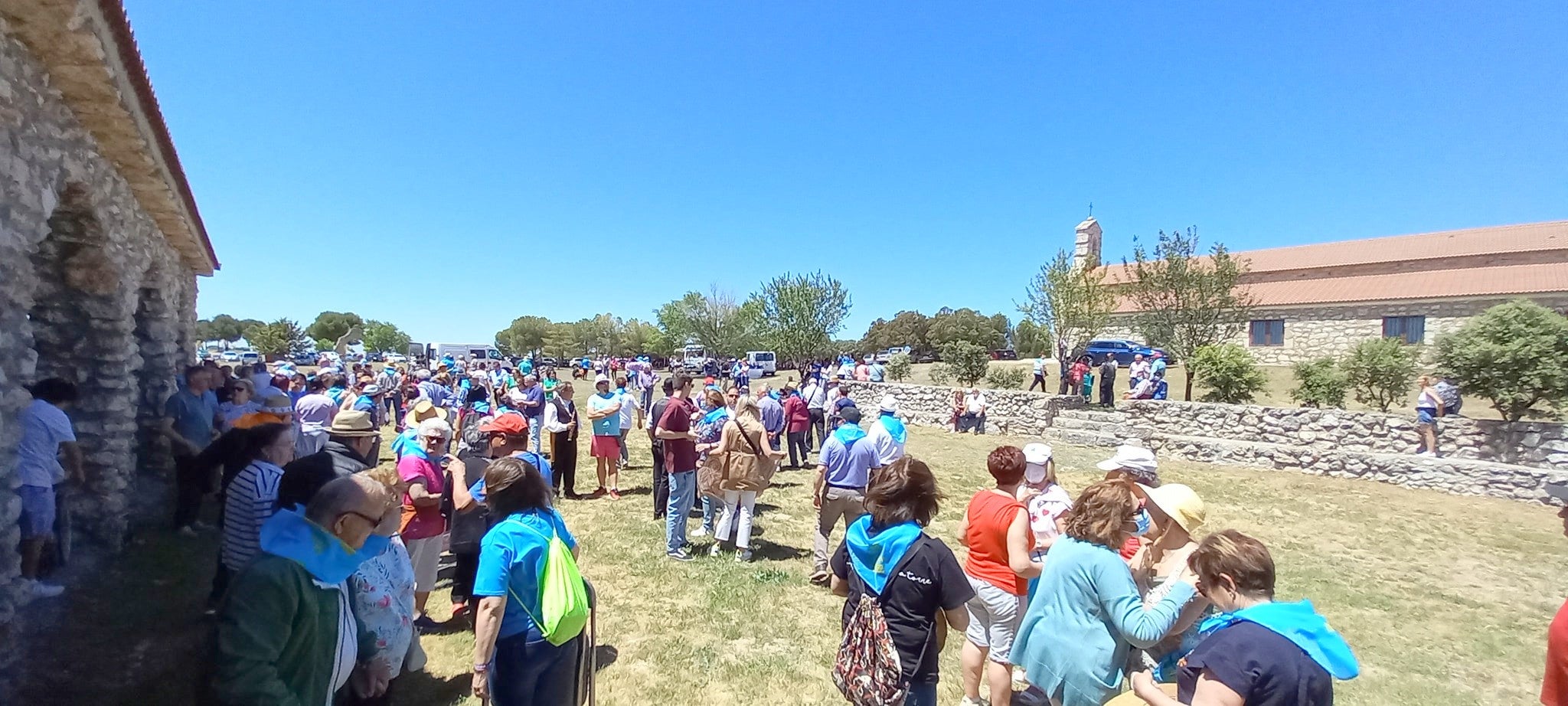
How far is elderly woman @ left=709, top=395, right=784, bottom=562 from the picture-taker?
6.33 metres

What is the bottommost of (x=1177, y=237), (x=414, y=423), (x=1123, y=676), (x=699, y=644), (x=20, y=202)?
(x=699, y=644)

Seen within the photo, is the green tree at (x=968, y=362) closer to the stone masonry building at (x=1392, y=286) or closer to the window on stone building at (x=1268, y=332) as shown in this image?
the stone masonry building at (x=1392, y=286)

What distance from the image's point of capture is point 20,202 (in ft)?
12.3

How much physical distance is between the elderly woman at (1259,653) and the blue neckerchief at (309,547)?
108 inches

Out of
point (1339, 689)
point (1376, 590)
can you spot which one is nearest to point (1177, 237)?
point (1376, 590)

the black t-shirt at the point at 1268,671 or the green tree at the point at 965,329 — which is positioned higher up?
the green tree at the point at 965,329

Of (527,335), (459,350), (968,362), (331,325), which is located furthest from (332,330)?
(968,362)

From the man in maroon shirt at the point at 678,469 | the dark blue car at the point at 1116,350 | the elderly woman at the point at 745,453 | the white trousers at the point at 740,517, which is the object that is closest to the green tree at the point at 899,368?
the dark blue car at the point at 1116,350

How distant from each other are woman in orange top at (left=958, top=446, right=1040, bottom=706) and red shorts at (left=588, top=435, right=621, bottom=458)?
242 inches

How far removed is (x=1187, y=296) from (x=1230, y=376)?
25.1 ft

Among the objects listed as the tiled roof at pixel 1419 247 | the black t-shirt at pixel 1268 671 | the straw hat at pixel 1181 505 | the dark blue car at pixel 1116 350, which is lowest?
the black t-shirt at pixel 1268 671

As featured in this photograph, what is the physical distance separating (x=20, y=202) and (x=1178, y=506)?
6.36m

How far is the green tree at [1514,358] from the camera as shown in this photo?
11352 mm

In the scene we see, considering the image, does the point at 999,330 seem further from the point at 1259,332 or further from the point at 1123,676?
the point at 1123,676
